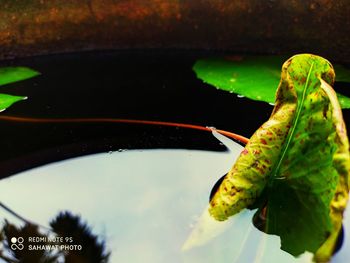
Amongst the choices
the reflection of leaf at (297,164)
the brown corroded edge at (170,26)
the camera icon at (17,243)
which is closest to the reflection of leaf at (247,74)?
the brown corroded edge at (170,26)

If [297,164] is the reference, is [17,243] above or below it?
below

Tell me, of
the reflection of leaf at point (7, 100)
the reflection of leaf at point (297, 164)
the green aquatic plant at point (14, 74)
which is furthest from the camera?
the green aquatic plant at point (14, 74)

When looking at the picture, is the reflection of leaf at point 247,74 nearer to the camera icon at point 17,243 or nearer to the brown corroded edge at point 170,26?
the brown corroded edge at point 170,26

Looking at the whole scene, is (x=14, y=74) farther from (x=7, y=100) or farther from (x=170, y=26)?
(x=170, y=26)

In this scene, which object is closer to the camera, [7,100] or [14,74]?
[7,100]

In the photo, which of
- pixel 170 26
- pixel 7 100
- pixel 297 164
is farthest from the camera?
pixel 170 26

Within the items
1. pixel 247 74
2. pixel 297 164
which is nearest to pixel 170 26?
pixel 247 74
